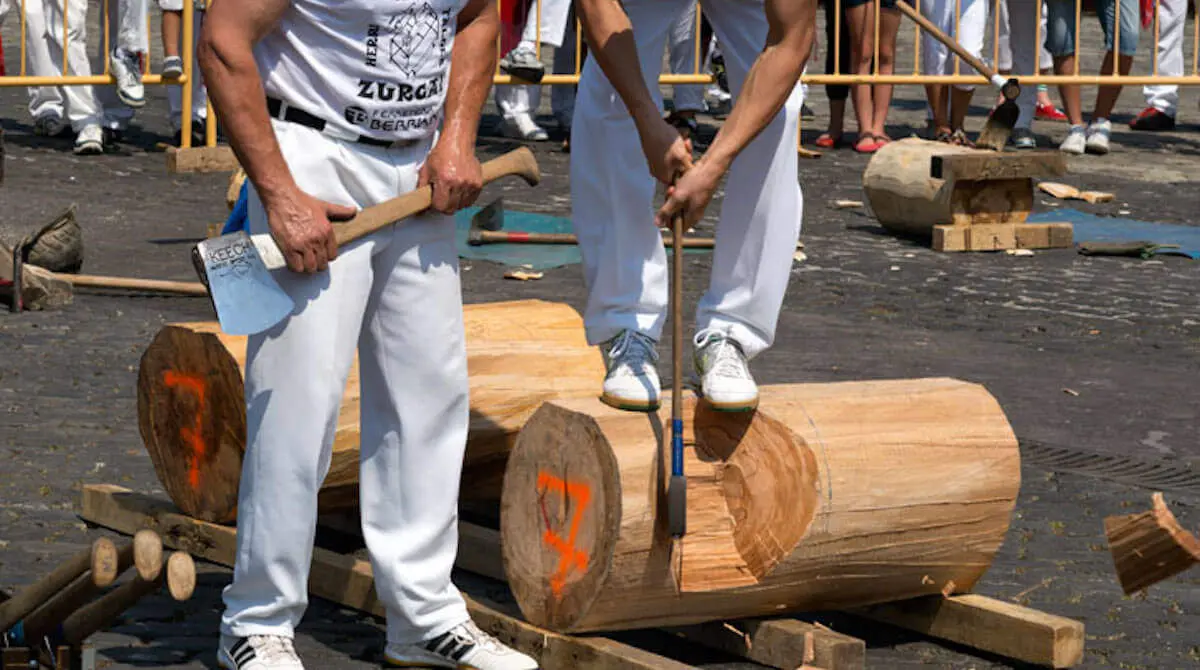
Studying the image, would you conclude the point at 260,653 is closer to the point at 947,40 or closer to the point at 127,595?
the point at 127,595

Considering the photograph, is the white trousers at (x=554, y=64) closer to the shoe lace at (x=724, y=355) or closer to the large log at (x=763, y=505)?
the shoe lace at (x=724, y=355)

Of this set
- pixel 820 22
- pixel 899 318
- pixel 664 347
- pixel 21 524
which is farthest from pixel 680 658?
pixel 820 22

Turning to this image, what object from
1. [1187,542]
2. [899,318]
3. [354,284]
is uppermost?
[354,284]

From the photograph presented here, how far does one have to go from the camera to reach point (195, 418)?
568 centimetres

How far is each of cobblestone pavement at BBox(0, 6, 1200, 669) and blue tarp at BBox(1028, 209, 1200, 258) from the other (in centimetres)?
27

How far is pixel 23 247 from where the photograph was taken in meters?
9.03

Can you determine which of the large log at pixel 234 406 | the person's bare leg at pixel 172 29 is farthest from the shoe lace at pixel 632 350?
the person's bare leg at pixel 172 29

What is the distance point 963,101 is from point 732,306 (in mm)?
9667

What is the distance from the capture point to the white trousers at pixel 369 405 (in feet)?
14.5

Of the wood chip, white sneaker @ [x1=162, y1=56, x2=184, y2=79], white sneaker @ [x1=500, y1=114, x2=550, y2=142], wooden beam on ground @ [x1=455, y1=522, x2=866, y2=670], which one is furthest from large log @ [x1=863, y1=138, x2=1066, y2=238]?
wooden beam on ground @ [x1=455, y1=522, x2=866, y2=670]

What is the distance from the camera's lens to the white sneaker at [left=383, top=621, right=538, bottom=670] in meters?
4.66

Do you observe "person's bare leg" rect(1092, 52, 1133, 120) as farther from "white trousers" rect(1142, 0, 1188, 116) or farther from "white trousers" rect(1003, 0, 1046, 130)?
"white trousers" rect(1003, 0, 1046, 130)

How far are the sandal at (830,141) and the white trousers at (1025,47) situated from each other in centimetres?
125

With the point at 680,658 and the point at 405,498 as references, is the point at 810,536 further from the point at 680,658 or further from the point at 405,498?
the point at 405,498
